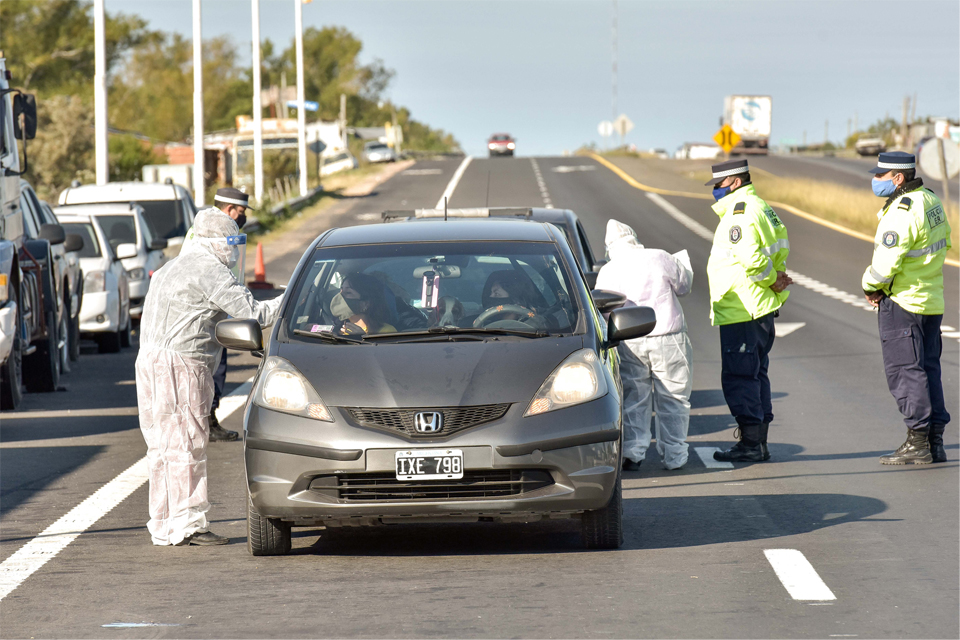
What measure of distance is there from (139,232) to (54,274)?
570cm

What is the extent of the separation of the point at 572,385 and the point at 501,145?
8165cm

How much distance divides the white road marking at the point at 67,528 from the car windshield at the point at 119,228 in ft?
36.1

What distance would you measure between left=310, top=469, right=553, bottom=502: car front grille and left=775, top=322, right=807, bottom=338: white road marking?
40.8 feet

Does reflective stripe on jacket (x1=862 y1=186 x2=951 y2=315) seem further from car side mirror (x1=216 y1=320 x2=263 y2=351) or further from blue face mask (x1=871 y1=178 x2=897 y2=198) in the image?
car side mirror (x1=216 y1=320 x2=263 y2=351)

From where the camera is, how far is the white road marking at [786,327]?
18656 millimetres

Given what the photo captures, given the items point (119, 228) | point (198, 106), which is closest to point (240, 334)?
point (119, 228)

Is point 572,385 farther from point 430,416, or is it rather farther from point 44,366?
point 44,366

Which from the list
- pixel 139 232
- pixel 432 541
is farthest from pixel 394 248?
Result: pixel 139 232

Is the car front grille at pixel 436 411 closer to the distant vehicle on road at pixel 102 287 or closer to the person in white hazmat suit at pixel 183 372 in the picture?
the person in white hazmat suit at pixel 183 372

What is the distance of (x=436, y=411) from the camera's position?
633 centimetres

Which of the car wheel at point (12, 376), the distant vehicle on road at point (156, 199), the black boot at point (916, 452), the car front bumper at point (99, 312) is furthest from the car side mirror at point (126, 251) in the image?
the black boot at point (916, 452)

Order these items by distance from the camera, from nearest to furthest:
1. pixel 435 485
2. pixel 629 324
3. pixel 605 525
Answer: pixel 435 485
pixel 605 525
pixel 629 324

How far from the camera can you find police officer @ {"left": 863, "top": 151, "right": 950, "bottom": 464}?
370 inches

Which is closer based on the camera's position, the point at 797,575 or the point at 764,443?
the point at 797,575
